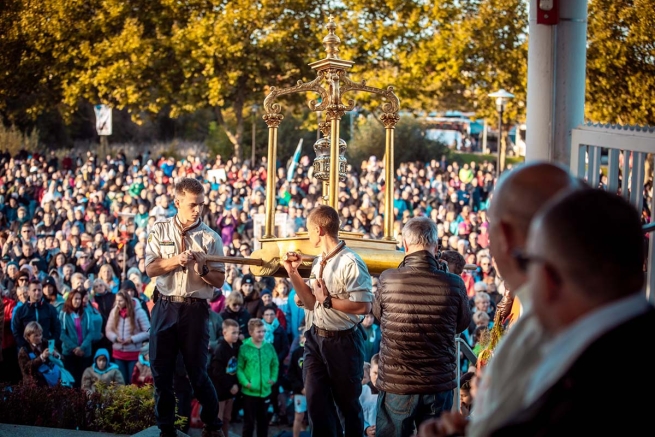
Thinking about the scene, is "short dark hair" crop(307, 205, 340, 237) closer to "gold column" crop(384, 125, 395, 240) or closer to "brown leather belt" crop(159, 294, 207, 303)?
"brown leather belt" crop(159, 294, 207, 303)

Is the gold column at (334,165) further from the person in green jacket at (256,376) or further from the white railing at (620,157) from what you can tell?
the person in green jacket at (256,376)

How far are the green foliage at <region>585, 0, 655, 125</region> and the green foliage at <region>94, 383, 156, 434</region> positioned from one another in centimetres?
1591

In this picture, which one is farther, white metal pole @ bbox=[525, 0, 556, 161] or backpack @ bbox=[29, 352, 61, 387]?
backpack @ bbox=[29, 352, 61, 387]

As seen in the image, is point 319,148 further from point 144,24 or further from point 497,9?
point 144,24

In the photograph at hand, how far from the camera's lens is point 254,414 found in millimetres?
9734

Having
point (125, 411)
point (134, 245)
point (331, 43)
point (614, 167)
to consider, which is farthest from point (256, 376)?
point (134, 245)

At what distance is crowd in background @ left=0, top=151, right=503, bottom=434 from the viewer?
1070 centimetres

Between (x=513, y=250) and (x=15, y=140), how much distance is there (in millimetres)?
36110

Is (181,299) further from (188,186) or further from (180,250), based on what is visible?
(188,186)

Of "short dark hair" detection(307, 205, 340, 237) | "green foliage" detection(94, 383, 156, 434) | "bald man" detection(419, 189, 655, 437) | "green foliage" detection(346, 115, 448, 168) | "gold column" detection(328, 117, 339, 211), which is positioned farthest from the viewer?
"green foliage" detection(346, 115, 448, 168)

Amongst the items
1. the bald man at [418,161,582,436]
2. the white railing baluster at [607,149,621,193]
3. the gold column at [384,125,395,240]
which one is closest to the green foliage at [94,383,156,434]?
the gold column at [384,125,395,240]

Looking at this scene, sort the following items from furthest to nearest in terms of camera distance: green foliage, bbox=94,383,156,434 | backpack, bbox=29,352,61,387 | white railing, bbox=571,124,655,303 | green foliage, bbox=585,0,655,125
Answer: green foliage, bbox=585,0,655,125 → backpack, bbox=29,352,61,387 → green foliage, bbox=94,383,156,434 → white railing, bbox=571,124,655,303

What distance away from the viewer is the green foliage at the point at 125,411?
780 cm

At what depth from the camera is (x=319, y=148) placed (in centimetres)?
747
